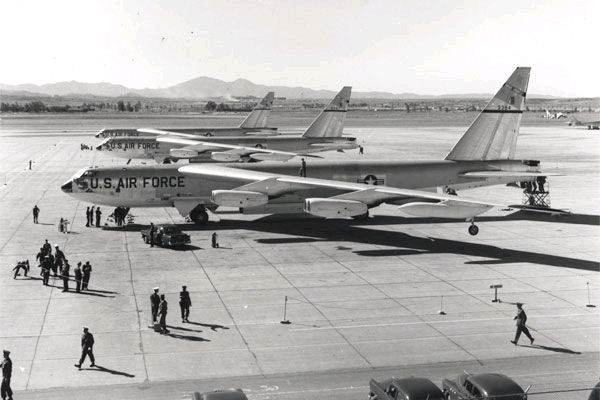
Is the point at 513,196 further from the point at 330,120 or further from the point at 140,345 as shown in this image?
the point at 140,345

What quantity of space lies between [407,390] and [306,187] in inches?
959

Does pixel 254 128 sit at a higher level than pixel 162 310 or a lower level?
higher

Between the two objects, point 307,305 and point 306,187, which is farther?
point 306,187

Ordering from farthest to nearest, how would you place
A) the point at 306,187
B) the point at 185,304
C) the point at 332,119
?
the point at 332,119 → the point at 306,187 → the point at 185,304

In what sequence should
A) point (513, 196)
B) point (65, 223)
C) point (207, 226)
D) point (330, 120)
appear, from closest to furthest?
point (65, 223)
point (207, 226)
point (513, 196)
point (330, 120)

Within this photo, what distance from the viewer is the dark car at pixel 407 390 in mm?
14484

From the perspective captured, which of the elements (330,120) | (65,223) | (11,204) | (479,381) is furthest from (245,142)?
(479,381)

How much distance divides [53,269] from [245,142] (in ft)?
136

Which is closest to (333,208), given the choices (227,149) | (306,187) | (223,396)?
(306,187)

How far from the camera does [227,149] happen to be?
2520 inches

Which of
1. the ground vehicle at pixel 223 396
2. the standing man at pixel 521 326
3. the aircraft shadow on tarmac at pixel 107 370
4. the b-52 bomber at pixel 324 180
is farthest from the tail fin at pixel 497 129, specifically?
the ground vehicle at pixel 223 396

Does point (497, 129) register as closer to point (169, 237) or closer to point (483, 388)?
point (169, 237)

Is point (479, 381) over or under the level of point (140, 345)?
over

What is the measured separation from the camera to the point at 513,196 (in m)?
50.2
